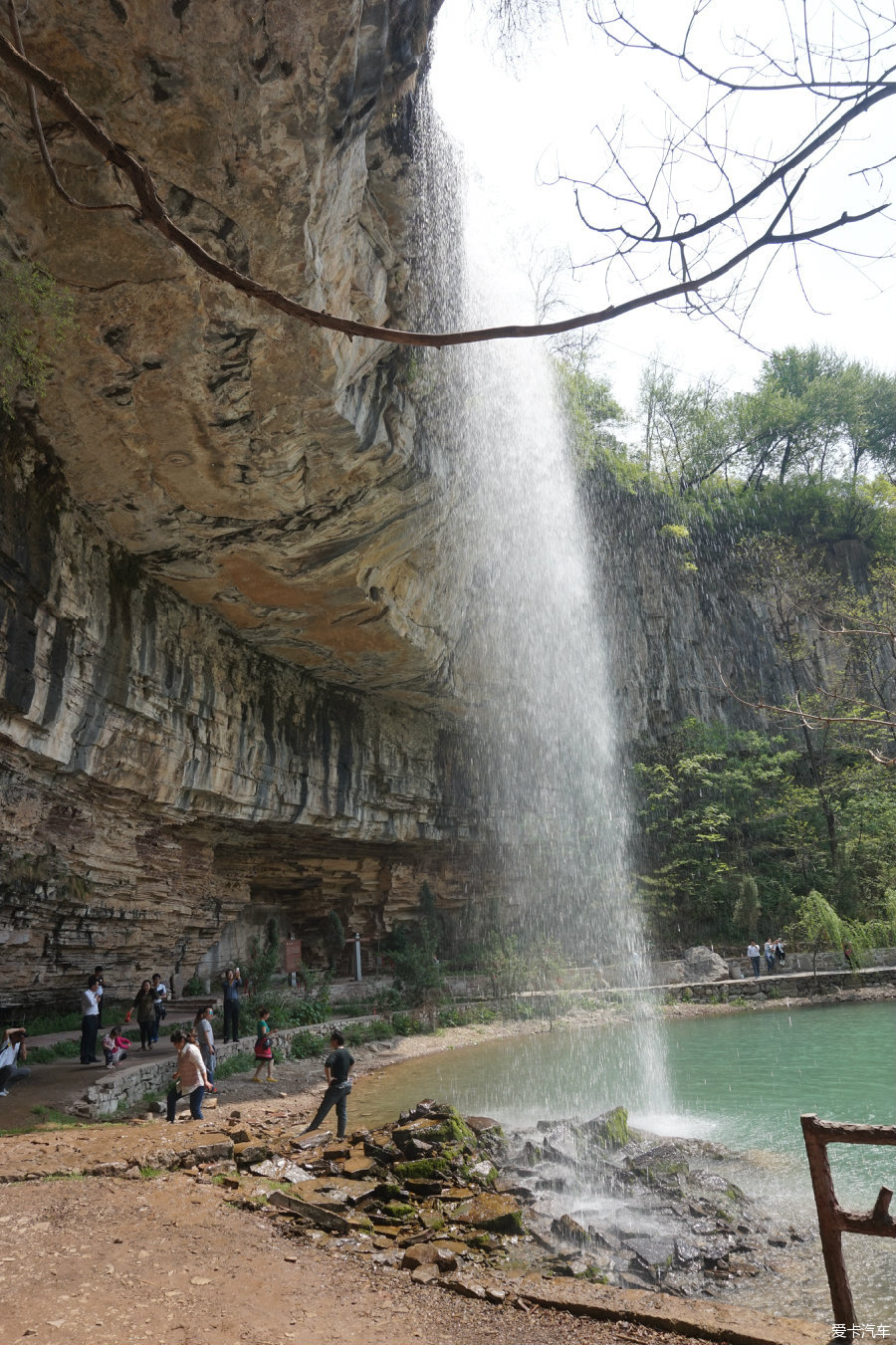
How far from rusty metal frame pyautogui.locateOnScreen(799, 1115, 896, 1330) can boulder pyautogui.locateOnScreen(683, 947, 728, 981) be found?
16365 mm

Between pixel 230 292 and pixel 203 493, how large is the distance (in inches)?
115

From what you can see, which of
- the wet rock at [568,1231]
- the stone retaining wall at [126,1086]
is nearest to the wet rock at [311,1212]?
the wet rock at [568,1231]

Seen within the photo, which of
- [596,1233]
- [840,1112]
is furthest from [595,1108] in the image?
[596,1233]

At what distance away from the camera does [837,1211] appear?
360cm

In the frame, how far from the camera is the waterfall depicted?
11.2 m

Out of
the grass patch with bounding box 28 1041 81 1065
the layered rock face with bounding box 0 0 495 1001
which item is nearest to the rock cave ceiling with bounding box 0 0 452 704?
the layered rock face with bounding box 0 0 495 1001

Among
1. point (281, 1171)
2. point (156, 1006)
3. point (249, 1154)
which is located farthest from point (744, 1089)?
point (156, 1006)

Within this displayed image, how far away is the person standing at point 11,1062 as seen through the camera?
8.70m

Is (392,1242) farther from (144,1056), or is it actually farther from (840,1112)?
(144,1056)

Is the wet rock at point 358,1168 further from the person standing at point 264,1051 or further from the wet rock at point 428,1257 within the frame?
the person standing at point 264,1051

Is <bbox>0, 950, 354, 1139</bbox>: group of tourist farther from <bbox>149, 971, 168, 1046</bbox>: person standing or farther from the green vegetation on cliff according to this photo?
the green vegetation on cliff

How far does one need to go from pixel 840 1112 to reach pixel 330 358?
1005 cm

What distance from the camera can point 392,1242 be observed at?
17.1 feet

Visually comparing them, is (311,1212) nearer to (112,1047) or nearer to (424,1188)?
(424,1188)
